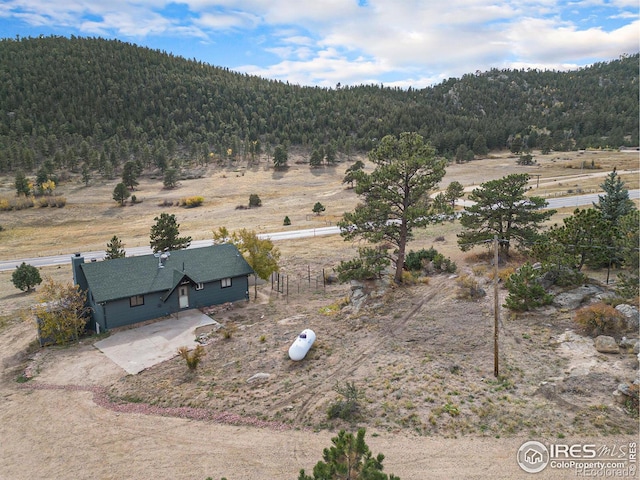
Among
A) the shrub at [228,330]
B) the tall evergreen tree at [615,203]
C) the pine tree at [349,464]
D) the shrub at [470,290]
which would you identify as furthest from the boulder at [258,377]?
the tall evergreen tree at [615,203]

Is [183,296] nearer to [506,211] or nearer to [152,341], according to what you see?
[152,341]

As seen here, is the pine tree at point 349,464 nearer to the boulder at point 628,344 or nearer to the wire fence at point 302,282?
the boulder at point 628,344

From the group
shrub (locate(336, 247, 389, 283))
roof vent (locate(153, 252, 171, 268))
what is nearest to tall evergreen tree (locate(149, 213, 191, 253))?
roof vent (locate(153, 252, 171, 268))

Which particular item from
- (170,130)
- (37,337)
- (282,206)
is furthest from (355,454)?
(170,130)

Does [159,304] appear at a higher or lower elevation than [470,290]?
lower

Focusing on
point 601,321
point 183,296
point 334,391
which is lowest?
point 334,391

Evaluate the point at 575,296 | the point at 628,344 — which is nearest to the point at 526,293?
the point at 575,296
